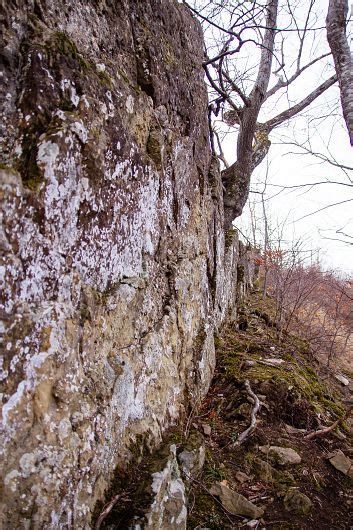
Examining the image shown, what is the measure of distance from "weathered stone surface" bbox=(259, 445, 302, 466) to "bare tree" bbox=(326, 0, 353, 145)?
2.77 meters

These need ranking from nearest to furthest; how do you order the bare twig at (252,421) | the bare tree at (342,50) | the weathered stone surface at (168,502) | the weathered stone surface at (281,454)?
the weathered stone surface at (168,502) → the weathered stone surface at (281,454) → the bare twig at (252,421) → the bare tree at (342,50)

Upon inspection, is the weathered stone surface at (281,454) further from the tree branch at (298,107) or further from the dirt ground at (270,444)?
the tree branch at (298,107)

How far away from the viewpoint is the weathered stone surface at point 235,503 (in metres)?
1.98

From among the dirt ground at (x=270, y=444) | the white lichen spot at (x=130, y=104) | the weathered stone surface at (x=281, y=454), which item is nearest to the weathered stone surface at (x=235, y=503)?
the dirt ground at (x=270, y=444)

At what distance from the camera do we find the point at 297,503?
209 centimetres

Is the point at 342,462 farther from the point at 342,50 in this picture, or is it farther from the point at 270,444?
the point at 342,50

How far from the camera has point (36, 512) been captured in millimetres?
1165

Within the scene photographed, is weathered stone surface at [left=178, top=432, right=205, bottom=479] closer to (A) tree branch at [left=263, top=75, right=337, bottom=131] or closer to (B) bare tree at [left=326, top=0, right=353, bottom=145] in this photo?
(B) bare tree at [left=326, top=0, right=353, bottom=145]

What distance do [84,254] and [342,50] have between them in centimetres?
337

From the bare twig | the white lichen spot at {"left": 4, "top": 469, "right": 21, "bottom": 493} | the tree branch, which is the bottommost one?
the bare twig

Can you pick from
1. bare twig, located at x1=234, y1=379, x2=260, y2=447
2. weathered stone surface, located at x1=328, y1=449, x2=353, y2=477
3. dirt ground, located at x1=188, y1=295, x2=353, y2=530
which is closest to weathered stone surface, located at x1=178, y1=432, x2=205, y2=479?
dirt ground, located at x1=188, y1=295, x2=353, y2=530

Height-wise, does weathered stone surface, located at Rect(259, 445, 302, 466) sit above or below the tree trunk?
below

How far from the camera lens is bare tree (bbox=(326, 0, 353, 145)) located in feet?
10.7

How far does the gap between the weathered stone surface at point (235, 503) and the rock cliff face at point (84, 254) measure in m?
0.47
